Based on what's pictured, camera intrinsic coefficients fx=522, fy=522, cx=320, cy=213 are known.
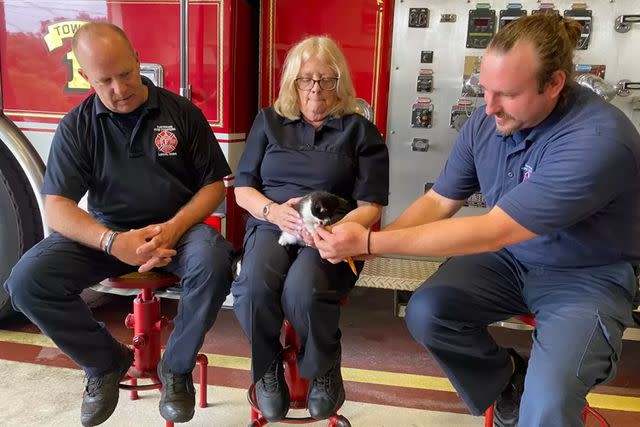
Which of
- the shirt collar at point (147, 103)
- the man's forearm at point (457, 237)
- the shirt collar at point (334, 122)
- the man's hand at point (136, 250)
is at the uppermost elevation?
the shirt collar at point (147, 103)

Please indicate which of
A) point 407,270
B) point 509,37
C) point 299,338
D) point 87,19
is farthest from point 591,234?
point 87,19

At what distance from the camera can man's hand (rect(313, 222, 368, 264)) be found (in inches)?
64.4

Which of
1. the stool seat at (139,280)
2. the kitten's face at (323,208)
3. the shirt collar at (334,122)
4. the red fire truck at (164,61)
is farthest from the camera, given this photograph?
the red fire truck at (164,61)

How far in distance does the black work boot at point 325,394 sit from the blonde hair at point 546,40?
1138 mm

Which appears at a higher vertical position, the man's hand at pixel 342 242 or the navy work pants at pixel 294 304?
the man's hand at pixel 342 242

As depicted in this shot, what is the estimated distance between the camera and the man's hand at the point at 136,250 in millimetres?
1852

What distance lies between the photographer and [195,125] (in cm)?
217

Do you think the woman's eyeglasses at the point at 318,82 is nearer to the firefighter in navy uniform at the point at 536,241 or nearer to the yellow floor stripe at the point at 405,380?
the firefighter in navy uniform at the point at 536,241

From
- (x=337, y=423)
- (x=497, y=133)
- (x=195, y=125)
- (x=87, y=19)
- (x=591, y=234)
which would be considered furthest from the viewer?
(x=87, y=19)

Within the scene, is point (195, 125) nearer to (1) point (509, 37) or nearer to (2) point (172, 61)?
(2) point (172, 61)

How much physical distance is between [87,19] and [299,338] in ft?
6.65

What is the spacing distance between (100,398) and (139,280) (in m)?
0.46

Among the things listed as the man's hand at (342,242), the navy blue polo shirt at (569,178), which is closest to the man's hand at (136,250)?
the man's hand at (342,242)

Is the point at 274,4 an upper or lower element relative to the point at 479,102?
upper
